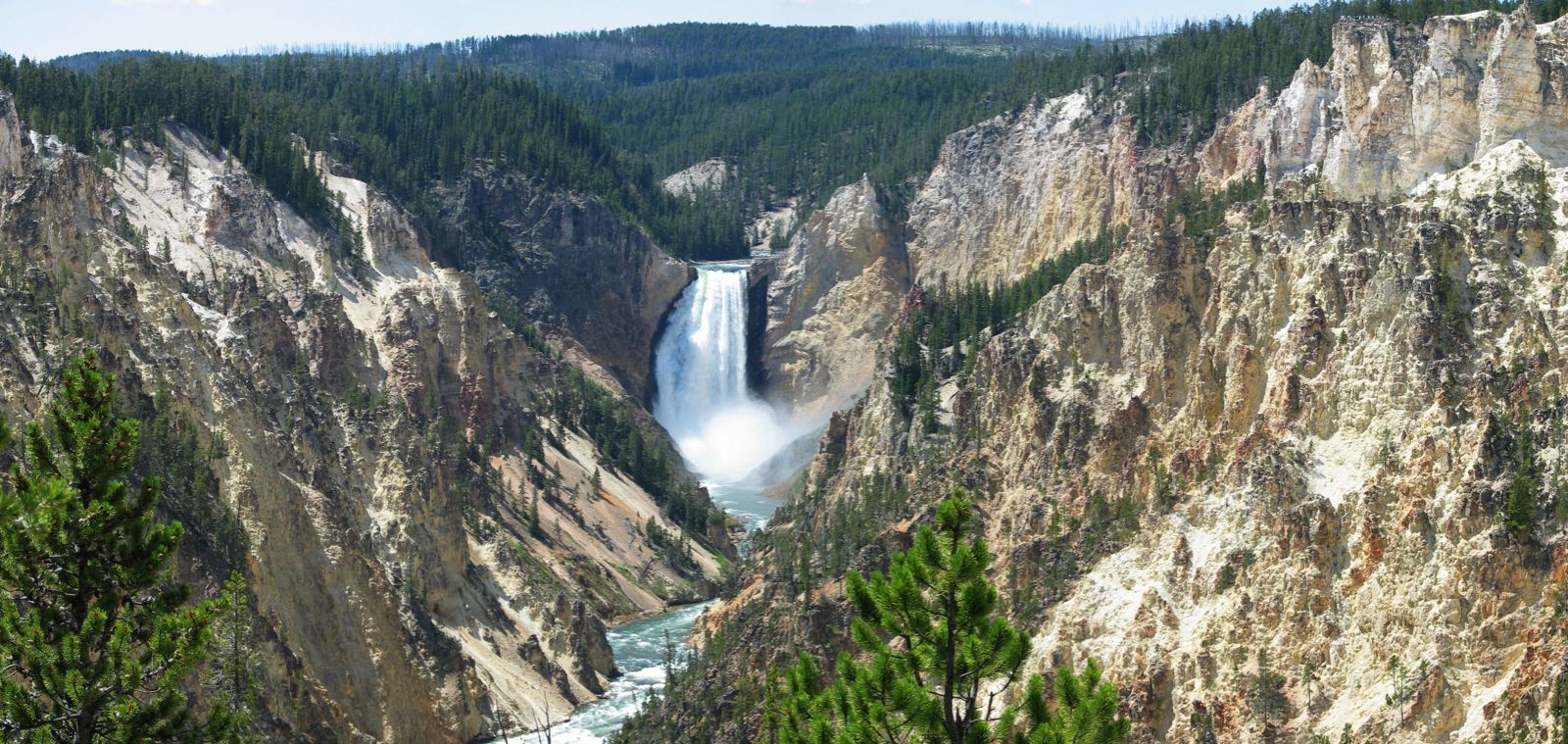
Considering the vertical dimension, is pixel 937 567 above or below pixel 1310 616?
above

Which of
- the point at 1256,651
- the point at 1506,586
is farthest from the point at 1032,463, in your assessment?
the point at 1506,586

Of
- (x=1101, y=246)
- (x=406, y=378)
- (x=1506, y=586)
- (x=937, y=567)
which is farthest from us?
(x=406, y=378)

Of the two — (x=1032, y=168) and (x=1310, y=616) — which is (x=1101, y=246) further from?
(x=1310, y=616)

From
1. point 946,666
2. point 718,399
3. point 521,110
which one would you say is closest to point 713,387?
point 718,399

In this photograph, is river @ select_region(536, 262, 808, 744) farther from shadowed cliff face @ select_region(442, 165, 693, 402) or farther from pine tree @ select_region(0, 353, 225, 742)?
pine tree @ select_region(0, 353, 225, 742)

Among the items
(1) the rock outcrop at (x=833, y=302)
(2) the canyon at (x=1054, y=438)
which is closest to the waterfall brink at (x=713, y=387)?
(1) the rock outcrop at (x=833, y=302)

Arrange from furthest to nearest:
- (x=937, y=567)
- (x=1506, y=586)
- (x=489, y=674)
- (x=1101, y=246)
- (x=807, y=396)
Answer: (x=807, y=396) < (x=1101, y=246) < (x=489, y=674) < (x=1506, y=586) < (x=937, y=567)

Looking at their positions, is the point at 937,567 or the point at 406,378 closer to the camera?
the point at 937,567

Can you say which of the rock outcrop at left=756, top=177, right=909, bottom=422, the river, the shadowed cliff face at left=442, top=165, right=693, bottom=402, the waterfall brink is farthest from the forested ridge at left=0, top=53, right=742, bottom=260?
the rock outcrop at left=756, top=177, right=909, bottom=422
